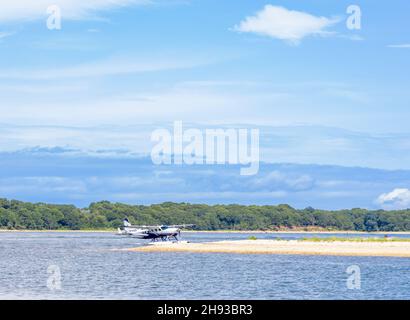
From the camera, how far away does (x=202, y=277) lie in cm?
7625

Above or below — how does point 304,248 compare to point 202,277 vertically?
above

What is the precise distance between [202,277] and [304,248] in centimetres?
4264

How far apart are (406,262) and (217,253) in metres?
30.7

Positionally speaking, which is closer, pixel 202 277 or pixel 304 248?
pixel 202 277

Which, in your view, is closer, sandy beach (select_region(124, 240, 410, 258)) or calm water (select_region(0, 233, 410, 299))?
calm water (select_region(0, 233, 410, 299))

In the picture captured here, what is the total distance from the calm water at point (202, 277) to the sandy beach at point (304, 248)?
568cm

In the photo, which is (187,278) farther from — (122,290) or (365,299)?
(365,299)

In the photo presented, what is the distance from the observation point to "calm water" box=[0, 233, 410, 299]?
62719 millimetres

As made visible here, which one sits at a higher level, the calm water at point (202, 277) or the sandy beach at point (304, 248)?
the sandy beach at point (304, 248)

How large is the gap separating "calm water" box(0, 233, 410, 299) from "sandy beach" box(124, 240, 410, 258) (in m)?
5.68

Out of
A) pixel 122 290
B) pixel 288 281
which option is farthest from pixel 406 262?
pixel 122 290

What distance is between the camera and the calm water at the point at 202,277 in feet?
206

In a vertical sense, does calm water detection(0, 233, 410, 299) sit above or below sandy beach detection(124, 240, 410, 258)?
below

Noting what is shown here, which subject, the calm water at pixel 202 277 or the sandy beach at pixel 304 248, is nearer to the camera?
the calm water at pixel 202 277
